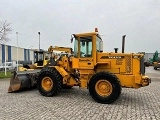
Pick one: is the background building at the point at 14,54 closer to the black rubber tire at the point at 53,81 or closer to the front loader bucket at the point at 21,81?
the front loader bucket at the point at 21,81

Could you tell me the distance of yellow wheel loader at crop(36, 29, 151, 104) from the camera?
9.09 metres

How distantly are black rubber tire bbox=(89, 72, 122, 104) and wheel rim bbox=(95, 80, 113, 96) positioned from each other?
11 centimetres

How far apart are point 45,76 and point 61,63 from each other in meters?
0.94

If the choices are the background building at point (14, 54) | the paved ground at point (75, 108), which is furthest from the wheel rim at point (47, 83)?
the background building at point (14, 54)

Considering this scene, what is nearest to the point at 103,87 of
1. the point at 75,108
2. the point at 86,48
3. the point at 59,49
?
the point at 75,108

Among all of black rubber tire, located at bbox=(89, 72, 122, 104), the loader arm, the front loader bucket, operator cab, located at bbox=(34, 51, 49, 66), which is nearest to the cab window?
black rubber tire, located at bbox=(89, 72, 122, 104)

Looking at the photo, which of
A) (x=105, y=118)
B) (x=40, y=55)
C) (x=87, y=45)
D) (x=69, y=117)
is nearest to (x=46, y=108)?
(x=69, y=117)

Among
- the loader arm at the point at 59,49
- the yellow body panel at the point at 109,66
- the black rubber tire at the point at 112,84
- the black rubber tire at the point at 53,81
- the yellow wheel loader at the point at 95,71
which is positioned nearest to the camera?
the black rubber tire at the point at 112,84

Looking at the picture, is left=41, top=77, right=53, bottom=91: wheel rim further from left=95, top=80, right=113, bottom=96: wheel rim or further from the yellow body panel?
left=95, top=80, right=113, bottom=96: wheel rim

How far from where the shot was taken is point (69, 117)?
7012mm

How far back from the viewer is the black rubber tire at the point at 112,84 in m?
8.87

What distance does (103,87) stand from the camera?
361 inches

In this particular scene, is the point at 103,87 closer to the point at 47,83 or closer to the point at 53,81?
the point at 53,81

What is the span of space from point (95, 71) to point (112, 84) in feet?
4.01
